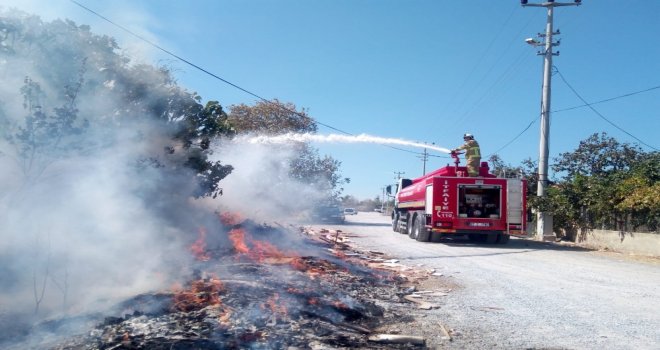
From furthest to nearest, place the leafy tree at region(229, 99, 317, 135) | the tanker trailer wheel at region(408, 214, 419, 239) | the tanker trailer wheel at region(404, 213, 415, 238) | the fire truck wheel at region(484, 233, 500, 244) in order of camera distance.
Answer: the leafy tree at region(229, 99, 317, 135)
the tanker trailer wheel at region(404, 213, 415, 238)
the tanker trailer wheel at region(408, 214, 419, 239)
the fire truck wheel at region(484, 233, 500, 244)

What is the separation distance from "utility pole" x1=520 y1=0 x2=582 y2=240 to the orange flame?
53.6 feet

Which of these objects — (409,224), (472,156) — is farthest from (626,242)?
(409,224)

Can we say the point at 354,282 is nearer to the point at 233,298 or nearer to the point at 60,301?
the point at 233,298

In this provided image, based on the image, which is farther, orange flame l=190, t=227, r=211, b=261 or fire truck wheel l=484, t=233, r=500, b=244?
fire truck wheel l=484, t=233, r=500, b=244

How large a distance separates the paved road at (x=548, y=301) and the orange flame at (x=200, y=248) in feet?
14.7

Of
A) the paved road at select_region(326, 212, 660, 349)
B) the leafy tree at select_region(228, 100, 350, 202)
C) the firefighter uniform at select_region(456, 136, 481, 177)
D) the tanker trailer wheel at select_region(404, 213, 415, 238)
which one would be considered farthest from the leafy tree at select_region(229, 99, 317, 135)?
the paved road at select_region(326, 212, 660, 349)

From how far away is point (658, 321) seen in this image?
267 inches

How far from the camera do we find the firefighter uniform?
18453mm

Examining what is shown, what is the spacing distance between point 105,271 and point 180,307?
2328 mm

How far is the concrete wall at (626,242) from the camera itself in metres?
16.1

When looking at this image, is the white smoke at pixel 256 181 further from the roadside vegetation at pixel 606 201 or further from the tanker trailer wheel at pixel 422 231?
the roadside vegetation at pixel 606 201

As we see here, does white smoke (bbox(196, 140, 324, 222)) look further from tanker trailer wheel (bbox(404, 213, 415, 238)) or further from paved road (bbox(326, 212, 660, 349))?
tanker trailer wheel (bbox(404, 213, 415, 238))

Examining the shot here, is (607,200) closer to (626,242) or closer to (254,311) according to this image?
(626,242)

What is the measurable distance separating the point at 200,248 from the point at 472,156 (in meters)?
11.6
